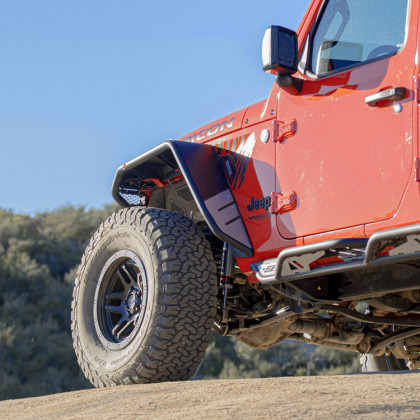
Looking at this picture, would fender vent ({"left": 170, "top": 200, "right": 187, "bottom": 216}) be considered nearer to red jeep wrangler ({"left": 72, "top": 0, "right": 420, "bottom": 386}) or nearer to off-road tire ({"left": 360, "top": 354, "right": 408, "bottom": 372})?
red jeep wrangler ({"left": 72, "top": 0, "right": 420, "bottom": 386})

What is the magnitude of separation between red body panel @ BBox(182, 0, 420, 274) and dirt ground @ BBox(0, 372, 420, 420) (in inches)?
32.5

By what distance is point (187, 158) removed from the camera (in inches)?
179

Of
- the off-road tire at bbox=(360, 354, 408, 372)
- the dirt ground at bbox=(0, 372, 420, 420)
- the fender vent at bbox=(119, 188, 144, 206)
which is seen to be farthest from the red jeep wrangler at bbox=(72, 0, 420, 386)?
the off-road tire at bbox=(360, 354, 408, 372)

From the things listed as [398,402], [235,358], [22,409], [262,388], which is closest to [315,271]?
[262,388]

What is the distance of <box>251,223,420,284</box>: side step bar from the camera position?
3.47 meters

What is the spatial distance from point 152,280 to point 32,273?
19597 mm

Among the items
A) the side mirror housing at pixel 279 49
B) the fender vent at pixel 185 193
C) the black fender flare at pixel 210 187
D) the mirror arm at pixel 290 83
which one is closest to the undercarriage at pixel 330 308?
the black fender flare at pixel 210 187

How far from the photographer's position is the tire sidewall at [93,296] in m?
4.32

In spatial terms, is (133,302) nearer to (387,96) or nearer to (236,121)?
(236,121)

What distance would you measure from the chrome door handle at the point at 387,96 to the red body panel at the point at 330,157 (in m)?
0.03

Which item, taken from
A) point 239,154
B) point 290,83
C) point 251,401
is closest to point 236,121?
point 239,154

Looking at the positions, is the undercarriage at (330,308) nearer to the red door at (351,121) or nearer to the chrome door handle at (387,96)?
the red door at (351,121)

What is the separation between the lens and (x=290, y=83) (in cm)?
407

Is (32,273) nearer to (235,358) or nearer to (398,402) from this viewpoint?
(235,358)
